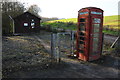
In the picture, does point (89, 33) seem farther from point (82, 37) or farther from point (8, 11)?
point (8, 11)

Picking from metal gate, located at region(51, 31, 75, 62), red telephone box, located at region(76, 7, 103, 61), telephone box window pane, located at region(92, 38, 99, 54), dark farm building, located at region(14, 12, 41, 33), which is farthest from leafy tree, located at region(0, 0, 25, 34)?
telephone box window pane, located at region(92, 38, 99, 54)

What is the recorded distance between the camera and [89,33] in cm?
623

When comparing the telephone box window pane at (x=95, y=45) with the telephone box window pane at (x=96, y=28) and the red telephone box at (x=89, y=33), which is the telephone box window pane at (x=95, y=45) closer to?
the red telephone box at (x=89, y=33)

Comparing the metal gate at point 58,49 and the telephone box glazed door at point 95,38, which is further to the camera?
the metal gate at point 58,49

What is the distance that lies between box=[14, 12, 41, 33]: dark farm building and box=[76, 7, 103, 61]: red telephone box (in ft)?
63.5

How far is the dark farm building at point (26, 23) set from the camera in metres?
23.3

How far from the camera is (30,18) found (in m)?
24.2

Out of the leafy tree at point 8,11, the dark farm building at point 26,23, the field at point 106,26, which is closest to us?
the dark farm building at point 26,23

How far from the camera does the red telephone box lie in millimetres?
6237

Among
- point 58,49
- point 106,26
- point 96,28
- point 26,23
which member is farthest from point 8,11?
point 96,28

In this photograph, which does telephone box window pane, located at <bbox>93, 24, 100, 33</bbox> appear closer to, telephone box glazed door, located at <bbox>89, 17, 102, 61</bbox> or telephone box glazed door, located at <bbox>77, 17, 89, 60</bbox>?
telephone box glazed door, located at <bbox>89, 17, 102, 61</bbox>

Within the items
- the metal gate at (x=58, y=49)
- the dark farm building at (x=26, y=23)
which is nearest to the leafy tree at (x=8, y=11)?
the dark farm building at (x=26, y=23)

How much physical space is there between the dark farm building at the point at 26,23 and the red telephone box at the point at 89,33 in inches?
762

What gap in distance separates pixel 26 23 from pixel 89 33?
20.5 metres
